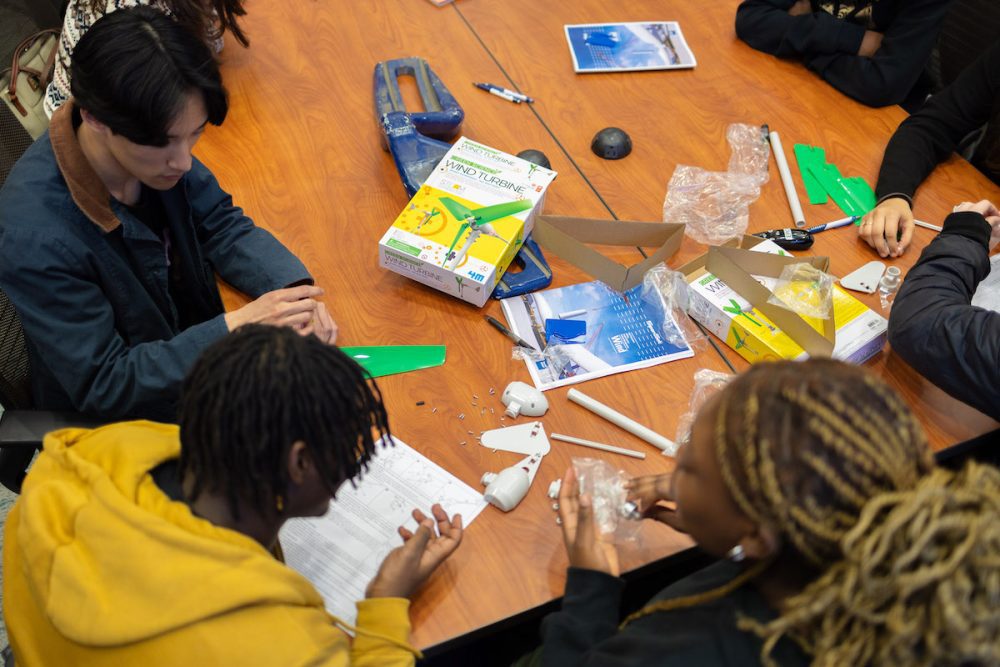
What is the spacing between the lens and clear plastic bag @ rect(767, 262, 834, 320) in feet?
4.75

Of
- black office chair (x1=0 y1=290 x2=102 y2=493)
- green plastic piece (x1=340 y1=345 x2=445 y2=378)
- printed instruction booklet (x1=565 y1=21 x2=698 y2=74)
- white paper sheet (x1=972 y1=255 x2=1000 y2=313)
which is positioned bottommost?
black office chair (x1=0 y1=290 x2=102 y2=493)

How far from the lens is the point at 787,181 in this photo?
1791mm

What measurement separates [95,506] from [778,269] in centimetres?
123

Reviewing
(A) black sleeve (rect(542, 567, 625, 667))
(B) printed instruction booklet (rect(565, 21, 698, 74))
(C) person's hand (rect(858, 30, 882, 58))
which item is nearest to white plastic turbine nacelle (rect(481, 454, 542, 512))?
(A) black sleeve (rect(542, 567, 625, 667))

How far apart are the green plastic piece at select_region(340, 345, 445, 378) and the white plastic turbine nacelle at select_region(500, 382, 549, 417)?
0.15 meters

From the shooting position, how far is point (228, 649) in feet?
2.90

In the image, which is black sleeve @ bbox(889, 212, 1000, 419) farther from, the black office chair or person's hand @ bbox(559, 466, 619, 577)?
the black office chair

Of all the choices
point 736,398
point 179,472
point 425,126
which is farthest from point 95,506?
point 425,126

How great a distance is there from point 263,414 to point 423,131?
105 cm

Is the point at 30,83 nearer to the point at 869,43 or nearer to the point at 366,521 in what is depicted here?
the point at 366,521

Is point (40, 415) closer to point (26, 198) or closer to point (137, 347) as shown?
point (137, 347)

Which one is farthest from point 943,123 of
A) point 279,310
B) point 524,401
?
point 279,310

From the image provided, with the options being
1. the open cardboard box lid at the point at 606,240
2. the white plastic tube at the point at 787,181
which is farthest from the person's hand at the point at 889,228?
the open cardboard box lid at the point at 606,240

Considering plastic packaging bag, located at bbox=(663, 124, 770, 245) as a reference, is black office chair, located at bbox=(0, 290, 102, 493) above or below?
below
